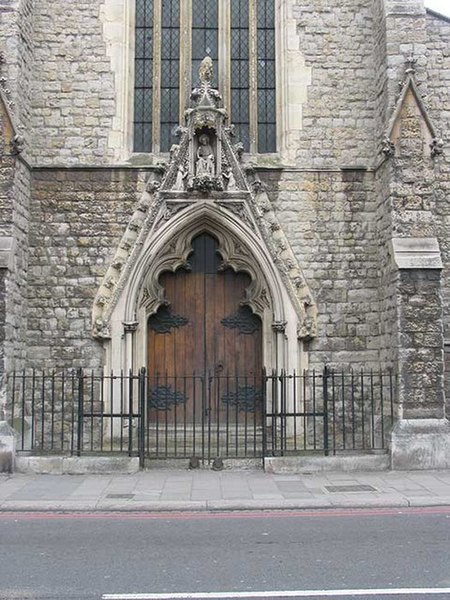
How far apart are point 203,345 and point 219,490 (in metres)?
3.75

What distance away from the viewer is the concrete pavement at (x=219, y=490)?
8.35m

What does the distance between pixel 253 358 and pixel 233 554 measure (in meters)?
6.49

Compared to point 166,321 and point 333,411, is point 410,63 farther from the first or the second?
point 166,321

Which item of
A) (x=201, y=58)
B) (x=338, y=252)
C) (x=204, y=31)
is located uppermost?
(x=204, y=31)

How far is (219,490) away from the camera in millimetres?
9188

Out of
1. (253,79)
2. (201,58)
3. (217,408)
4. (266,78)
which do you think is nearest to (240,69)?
(253,79)

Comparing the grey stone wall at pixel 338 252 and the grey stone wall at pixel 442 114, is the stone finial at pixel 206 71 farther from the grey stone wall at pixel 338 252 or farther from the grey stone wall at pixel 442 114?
the grey stone wall at pixel 442 114

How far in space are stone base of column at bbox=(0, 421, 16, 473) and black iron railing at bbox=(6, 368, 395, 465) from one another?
400 mm

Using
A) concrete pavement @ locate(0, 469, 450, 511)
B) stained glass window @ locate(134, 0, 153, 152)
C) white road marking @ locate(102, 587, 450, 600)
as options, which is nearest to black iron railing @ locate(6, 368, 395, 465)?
concrete pavement @ locate(0, 469, 450, 511)

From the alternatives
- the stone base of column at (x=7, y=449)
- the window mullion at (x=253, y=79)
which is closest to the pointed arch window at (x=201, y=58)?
the window mullion at (x=253, y=79)

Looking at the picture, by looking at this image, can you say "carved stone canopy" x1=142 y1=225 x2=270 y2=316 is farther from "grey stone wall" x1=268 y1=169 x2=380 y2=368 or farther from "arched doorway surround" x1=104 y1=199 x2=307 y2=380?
"grey stone wall" x1=268 y1=169 x2=380 y2=368

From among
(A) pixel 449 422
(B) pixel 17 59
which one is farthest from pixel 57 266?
(A) pixel 449 422

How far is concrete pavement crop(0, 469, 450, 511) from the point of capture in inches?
329

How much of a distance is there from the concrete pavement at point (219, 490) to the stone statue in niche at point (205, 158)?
5.19m
